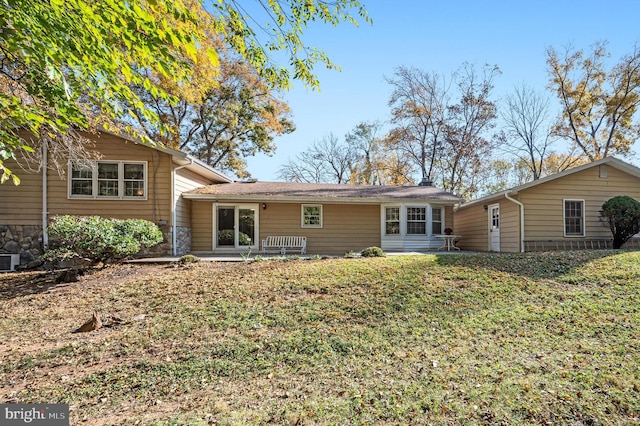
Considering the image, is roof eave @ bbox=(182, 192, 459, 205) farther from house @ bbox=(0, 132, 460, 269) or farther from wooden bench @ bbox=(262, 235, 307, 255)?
wooden bench @ bbox=(262, 235, 307, 255)

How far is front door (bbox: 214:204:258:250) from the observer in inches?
500

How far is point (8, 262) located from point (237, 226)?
6.85 metres

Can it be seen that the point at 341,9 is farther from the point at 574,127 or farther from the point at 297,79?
the point at 574,127

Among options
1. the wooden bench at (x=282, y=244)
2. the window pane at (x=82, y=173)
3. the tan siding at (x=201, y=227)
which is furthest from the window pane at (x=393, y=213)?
the window pane at (x=82, y=173)

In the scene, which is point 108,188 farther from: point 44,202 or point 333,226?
point 333,226

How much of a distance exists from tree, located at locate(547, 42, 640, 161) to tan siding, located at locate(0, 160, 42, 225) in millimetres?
28658

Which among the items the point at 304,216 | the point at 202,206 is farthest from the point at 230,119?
the point at 304,216

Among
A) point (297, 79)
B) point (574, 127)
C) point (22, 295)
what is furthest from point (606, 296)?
point (574, 127)

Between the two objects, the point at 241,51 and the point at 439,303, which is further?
the point at 439,303

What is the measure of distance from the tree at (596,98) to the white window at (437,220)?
15.8 m

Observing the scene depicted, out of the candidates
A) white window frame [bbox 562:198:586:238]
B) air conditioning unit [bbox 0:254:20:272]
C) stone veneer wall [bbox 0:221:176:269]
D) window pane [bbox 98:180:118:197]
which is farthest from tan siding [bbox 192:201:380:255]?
white window frame [bbox 562:198:586:238]

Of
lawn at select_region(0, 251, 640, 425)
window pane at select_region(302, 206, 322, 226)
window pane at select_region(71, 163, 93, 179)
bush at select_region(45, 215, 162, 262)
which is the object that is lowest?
lawn at select_region(0, 251, 640, 425)

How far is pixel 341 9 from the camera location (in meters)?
5.00

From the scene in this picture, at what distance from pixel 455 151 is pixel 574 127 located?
7962mm
